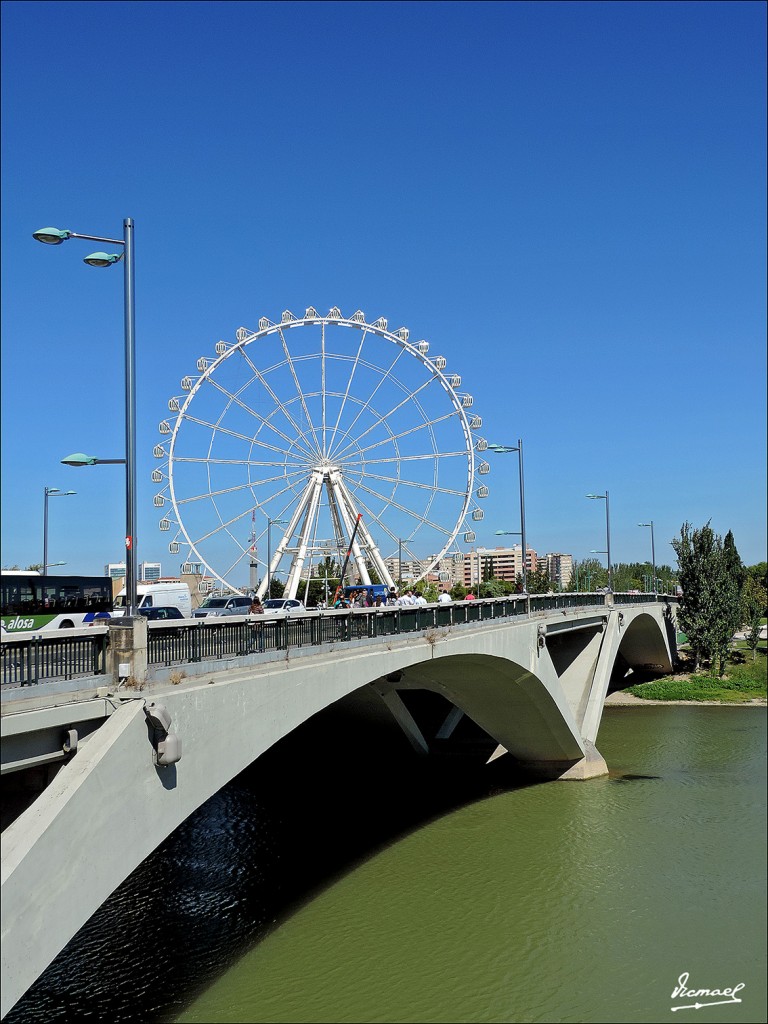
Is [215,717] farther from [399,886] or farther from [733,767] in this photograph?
[733,767]

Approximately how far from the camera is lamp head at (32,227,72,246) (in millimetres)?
11289

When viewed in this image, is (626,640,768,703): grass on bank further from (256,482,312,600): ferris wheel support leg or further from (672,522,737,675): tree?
(256,482,312,600): ferris wheel support leg

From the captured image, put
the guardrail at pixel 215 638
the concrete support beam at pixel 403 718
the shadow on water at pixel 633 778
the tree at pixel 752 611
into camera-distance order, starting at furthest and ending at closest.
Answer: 1. the tree at pixel 752 611
2. the shadow on water at pixel 633 778
3. the concrete support beam at pixel 403 718
4. the guardrail at pixel 215 638

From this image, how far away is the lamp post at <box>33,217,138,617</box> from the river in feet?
25.0

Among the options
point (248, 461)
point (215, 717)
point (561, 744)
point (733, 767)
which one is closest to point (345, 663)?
point (215, 717)

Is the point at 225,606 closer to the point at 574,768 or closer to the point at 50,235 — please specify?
the point at 574,768

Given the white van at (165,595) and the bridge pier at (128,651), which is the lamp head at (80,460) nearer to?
the bridge pier at (128,651)

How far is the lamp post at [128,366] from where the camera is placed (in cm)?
1143

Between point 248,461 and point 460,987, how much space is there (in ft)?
101

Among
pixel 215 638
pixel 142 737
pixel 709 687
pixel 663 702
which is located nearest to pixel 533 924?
pixel 215 638

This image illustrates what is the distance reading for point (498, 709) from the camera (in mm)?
30781

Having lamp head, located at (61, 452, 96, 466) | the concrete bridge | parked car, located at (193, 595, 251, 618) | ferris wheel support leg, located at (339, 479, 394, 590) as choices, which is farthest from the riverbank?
lamp head, located at (61, 452, 96, 466)

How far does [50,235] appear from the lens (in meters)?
11.3

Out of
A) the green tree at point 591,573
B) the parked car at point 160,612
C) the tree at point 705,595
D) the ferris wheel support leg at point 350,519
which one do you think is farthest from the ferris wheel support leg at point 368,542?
the green tree at point 591,573
